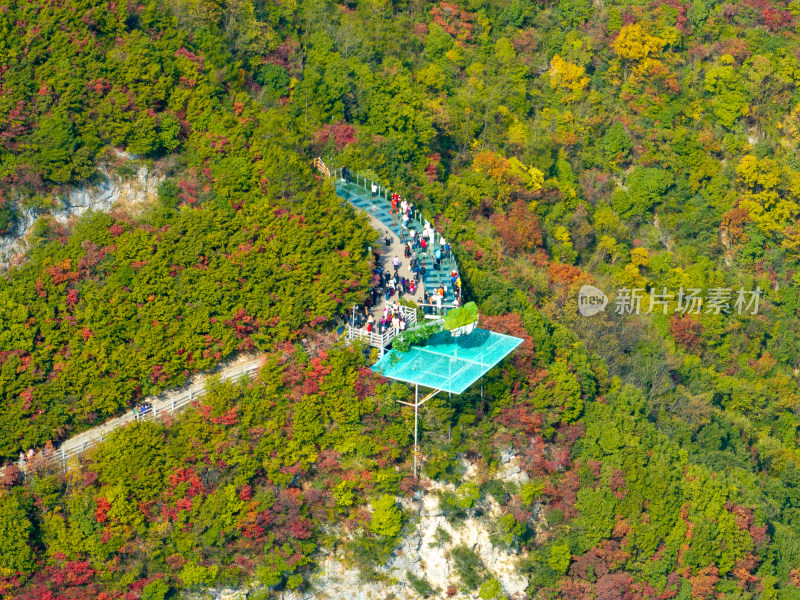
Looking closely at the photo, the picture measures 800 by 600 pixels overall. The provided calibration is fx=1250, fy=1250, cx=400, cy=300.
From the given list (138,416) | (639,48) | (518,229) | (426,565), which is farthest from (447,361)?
(639,48)

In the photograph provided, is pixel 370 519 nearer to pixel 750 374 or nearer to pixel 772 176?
pixel 750 374

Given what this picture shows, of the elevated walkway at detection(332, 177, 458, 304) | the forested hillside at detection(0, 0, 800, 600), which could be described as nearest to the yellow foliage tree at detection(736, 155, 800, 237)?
the forested hillside at detection(0, 0, 800, 600)

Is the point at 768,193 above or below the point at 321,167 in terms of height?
below

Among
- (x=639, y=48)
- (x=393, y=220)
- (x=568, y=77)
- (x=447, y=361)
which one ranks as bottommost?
(x=447, y=361)

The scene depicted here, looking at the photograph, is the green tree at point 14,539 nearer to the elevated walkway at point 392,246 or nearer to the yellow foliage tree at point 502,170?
the elevated walkway at point 392,246

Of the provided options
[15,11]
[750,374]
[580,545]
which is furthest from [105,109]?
[750,374]

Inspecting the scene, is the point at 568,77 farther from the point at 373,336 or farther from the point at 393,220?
the point at 373,336
